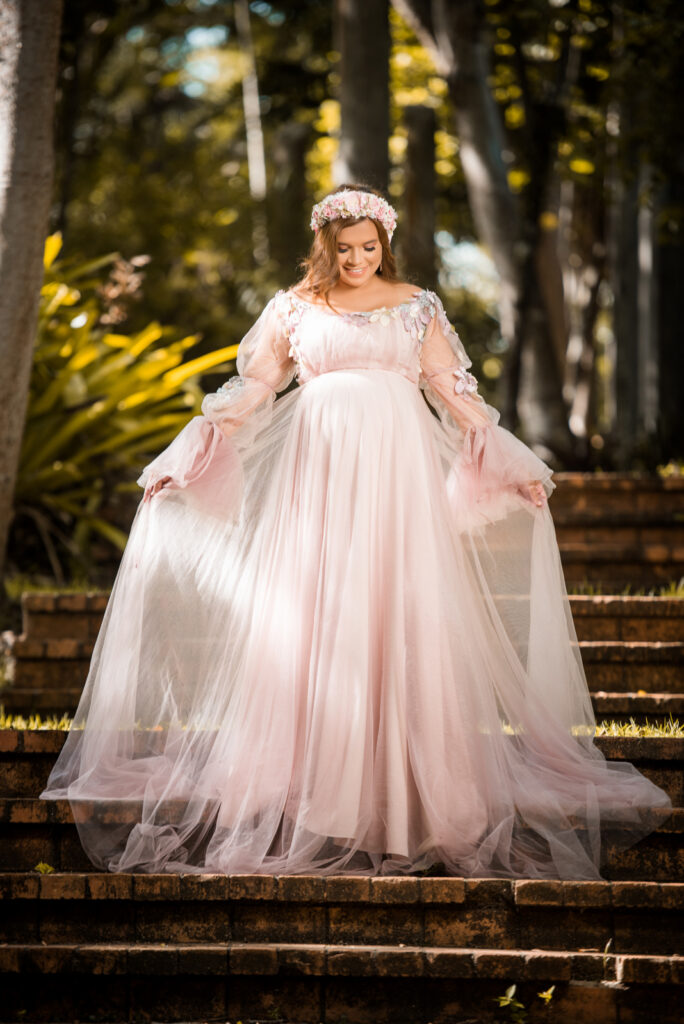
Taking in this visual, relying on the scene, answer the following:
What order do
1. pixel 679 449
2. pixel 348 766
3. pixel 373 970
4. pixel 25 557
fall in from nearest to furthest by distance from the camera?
pixel 373 970 → pixel 348 766 → pixel 25 557 → pixel 679 449

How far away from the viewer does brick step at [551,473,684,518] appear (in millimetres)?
6000

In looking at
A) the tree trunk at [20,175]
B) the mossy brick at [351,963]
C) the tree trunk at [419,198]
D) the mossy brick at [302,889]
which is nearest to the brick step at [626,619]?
the mossy brick at [302,889]

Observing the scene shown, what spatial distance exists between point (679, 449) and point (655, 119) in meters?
2.37

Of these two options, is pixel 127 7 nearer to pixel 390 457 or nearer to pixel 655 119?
pixel 655 119

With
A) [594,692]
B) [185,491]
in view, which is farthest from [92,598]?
[594,692]

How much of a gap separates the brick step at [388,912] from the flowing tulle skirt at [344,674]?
0.10 meters

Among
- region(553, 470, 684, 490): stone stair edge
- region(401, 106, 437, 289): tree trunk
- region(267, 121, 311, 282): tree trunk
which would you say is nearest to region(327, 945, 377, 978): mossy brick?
region(553, 470, 684, 490): stone stair edge

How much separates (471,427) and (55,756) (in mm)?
1801

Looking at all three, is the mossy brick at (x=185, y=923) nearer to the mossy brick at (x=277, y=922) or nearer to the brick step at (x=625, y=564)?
the mossy brick at (x=277, y=922)

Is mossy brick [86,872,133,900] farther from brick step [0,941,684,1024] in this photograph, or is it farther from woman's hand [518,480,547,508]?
woman's hand [518,480,547,508]

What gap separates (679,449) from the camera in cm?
807

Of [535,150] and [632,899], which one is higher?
[535,150]

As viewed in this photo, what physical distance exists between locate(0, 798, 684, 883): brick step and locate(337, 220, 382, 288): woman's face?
75.7 inches

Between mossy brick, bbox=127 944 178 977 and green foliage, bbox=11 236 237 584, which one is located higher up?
green foliage, bbox=11 236 237 584
